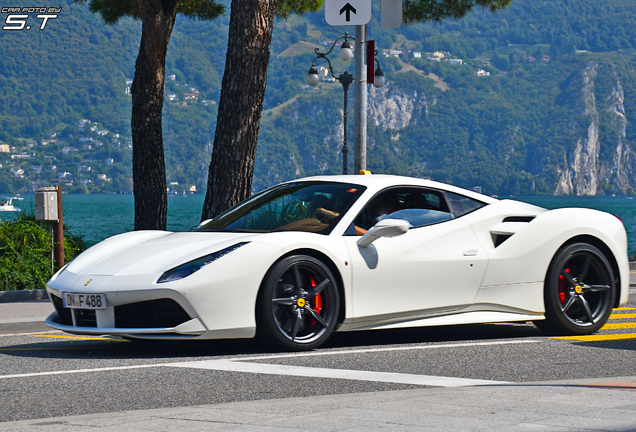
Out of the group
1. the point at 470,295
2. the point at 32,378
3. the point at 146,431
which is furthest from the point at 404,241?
the point at 146,431

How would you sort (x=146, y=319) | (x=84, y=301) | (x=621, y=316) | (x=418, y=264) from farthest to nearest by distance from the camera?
(x=621, y=316)
(x=418, y=264)
(x=84, y=301)
(x=146, y=319)

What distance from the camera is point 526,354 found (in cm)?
689

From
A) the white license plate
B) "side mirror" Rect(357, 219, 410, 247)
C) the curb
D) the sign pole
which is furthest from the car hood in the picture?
the curb

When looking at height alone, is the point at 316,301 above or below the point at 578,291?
above

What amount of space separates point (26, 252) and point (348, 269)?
755 cm

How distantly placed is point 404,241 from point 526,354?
1.25 meters

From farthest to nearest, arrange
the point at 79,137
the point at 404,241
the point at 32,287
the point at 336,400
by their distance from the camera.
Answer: the point at 79,137, the point at 32,287, the point at 404,241, the point at 336,400

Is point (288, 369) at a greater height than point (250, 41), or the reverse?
point (250, 41)

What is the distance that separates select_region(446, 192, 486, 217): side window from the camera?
25.5 ft

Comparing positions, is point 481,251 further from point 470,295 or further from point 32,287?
point 32,287

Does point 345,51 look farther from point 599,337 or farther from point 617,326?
point 599,337

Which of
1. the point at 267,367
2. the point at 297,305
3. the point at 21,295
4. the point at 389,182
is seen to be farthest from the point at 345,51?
the point at 267,367

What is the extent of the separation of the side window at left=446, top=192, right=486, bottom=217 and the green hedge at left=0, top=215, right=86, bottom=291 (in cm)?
667

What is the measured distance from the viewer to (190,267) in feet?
21.2
